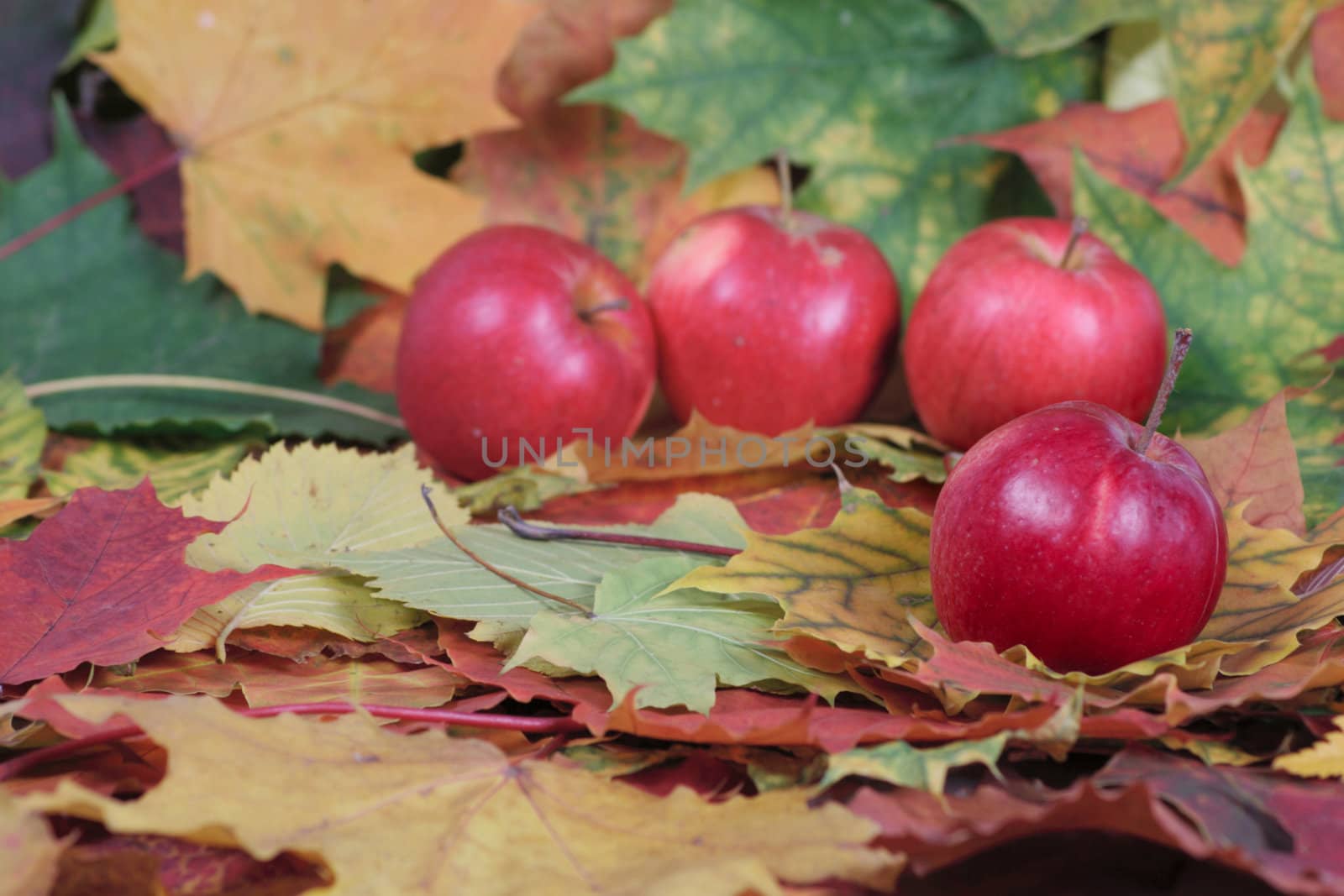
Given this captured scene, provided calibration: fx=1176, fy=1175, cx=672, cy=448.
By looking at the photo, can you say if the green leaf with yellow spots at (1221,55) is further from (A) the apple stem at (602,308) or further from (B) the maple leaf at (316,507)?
(B) the maple leaf at (316,507)

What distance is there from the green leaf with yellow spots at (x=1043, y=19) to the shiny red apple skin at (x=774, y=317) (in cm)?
15

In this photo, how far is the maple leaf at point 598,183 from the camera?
0.81 m

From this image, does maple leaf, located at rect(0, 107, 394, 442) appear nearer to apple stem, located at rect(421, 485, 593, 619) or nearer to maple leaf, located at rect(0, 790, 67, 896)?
apple stem, located at rect(421, 485, 593, 619)

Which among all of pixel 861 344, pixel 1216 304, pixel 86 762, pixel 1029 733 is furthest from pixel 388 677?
pixel 1216 304

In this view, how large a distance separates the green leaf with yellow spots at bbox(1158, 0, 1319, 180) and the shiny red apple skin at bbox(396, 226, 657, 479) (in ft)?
1.12

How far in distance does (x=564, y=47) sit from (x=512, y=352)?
266mm

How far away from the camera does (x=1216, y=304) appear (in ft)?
2.09

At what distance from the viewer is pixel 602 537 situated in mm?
509

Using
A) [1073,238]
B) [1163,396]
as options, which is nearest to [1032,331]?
[1073,238]

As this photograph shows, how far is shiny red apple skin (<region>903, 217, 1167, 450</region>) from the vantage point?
59 cm

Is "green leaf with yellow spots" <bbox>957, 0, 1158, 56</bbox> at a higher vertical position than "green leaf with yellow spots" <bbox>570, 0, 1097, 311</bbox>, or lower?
higher

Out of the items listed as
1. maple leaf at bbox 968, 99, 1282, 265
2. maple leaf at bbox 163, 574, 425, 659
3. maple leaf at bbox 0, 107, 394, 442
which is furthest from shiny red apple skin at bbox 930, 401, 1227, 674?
maple leaf at bbox 0, 107, 394, 442

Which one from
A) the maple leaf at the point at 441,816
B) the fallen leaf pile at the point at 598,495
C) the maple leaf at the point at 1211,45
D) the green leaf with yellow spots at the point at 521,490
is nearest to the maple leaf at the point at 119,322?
the fallen leaf pile at the point at 598,495

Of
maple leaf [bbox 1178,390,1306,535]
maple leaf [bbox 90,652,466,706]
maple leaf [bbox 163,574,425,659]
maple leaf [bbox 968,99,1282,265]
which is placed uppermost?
maple leaf [bbox 968,99,1282,265]
